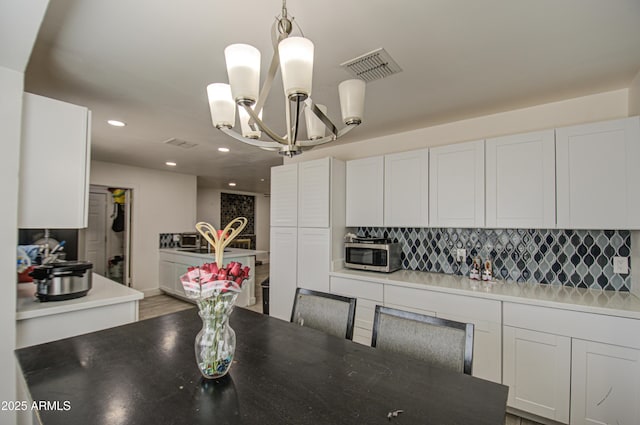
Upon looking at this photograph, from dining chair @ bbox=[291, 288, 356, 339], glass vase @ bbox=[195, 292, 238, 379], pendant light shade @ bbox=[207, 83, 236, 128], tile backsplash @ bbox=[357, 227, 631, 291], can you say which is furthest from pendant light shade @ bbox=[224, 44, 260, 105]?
tile backsplash @ bbox=[357, 227, 631, 291]

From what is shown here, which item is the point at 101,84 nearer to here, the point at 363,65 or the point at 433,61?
the point at 363,65

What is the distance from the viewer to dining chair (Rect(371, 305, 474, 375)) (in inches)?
54.0

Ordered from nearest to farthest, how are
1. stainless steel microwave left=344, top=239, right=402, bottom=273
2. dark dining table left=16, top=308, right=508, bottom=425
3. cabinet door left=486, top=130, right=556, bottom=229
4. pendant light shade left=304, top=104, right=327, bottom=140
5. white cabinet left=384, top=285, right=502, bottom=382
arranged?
1. dark dining table left=16, top=308, right=508, bottom=425
2. pendant light shade left=304, top=104, right=327, bottom=140
3. white cabinet left=384, top=285, right=502, bottom=382
4. cabinet door left=486, top=130, right=556, bottom=229
5. stainless steel microwave left=344, top=239, right=402, bottom=273

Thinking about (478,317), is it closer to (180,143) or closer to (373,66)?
(373,66)

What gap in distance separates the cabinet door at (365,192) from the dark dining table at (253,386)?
188cm

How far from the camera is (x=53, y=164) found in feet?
6.07

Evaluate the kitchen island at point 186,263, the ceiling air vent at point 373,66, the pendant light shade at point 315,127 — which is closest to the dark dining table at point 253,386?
the pendant light shade at point 315,127

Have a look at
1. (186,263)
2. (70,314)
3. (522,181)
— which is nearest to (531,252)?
(522,181)

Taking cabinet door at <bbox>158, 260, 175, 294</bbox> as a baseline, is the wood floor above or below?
below

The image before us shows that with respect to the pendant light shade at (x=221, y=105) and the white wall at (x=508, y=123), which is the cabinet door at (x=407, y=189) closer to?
the white wall at (x=508, y=123)

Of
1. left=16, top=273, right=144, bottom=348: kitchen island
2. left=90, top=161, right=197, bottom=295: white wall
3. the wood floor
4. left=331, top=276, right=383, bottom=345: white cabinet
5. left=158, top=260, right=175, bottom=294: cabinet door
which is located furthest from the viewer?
left=158, top=260, right=175, bottom=294: cabinet door

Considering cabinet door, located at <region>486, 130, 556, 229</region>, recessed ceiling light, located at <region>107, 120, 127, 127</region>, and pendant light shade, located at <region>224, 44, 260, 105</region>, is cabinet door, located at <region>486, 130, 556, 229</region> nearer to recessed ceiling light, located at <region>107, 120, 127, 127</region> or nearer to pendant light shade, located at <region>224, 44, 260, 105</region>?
pendant light shade, located at <region>224, 44, 260, 105</region>

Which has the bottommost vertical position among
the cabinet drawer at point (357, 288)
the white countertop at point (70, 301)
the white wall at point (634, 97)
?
the cabinet drawer at point (357, 288)

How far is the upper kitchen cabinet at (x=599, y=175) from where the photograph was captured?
2.03 metres
